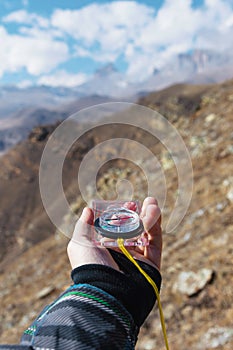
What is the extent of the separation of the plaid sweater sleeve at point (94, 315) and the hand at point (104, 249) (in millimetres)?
121

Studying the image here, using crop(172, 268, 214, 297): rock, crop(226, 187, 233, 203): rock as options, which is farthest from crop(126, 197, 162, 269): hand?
crop(226, 187, 233, 203): rock

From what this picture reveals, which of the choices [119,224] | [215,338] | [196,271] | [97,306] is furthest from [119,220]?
[196,271]

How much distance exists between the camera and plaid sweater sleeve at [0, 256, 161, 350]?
1.20 metres

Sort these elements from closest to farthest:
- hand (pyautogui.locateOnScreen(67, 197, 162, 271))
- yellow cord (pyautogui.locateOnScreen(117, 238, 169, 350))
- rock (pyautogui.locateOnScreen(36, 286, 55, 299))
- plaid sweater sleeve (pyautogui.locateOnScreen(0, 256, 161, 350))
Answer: plaid sweater sleeve (pyautogui.locateOnScreen(0, 256, 161, 350)), yellow cord (pyautogui.locateOnScreen(117, 238, 169, 350)), hand (pyautogui.locateOnScreen(67, 197, 162, 271)), rock (pyautogui.locateOnScreen(36, 286, 55, 299))

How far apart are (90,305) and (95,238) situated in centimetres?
50

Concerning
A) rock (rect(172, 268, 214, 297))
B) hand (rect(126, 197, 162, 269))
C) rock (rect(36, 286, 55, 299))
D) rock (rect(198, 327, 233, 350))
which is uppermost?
hand (rect(126, 197, 162, 269))

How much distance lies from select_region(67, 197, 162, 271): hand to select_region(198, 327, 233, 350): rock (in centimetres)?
320

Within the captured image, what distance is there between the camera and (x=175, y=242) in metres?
8.27

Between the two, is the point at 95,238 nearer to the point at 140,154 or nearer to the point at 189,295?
the point at 140,154

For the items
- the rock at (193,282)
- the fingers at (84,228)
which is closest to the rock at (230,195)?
the rock at (193,282)

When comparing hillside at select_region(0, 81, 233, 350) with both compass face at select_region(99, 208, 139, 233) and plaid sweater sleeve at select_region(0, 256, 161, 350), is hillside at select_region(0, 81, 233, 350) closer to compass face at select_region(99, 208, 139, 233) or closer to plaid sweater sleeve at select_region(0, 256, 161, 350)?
compass face at select_region(99, 208, 139, 233)

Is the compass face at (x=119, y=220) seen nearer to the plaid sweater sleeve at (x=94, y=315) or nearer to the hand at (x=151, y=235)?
the hand at (x=151, y=235)

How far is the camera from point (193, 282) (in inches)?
231

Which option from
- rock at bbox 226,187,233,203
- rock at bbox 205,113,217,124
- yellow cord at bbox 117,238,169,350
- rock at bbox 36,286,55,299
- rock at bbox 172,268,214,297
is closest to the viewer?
yellow cord at bbox 117,238,169,350
